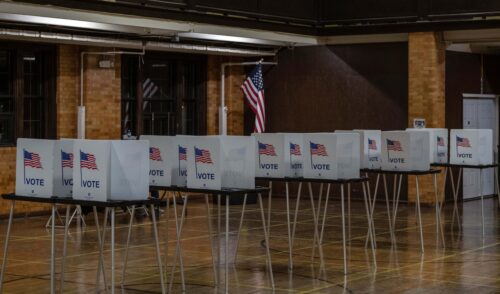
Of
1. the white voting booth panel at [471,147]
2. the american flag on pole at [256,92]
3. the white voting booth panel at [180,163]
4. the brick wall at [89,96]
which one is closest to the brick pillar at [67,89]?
the brick wall at [89,96]

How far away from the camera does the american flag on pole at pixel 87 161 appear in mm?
9578

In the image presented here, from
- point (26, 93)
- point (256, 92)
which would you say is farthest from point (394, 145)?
point (256, 92)

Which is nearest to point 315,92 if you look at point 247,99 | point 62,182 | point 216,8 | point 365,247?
point 247,99

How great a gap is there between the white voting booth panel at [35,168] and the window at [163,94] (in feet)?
34.8

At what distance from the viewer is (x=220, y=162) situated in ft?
34.6

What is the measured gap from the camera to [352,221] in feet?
59.7

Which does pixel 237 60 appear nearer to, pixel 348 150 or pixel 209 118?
pixel 209 118

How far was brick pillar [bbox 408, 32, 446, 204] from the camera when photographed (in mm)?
20875

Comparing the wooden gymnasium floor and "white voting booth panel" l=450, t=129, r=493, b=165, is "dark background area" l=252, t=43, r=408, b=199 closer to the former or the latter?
the wooden gymnasium floor

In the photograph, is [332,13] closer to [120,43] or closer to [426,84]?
[426,84]

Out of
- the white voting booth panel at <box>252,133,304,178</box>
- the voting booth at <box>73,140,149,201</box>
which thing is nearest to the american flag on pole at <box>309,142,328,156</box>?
the white voting booth panel at <box>252,133,304,178</box>

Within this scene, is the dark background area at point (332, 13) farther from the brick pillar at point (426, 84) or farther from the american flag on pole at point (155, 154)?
the american flag on pole at point (155, 154)

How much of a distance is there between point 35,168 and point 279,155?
3312 millimetres

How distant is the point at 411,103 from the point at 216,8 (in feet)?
15.2
